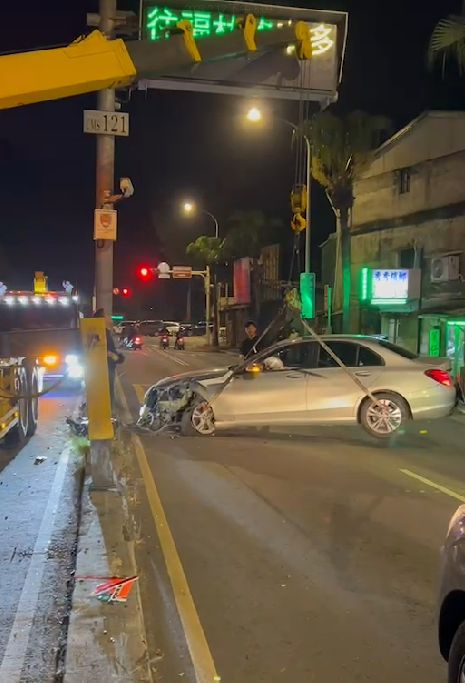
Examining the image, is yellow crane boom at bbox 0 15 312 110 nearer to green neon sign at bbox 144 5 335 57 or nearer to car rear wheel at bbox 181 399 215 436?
green neon sign at bbox 144 5 335 57

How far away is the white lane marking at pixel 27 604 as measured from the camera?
3.97 meters

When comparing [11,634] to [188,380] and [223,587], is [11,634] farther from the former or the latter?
[188,380]

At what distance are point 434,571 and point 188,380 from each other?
6.46 m

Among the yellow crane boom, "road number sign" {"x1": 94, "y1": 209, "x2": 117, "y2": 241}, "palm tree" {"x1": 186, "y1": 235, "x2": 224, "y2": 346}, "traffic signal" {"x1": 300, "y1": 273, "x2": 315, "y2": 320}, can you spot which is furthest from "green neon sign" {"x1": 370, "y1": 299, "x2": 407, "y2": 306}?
"palm tree" {"x1": 186, "y1": 235, "x2": 224, "y2": 346}

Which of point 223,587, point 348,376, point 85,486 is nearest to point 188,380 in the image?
point 348,376

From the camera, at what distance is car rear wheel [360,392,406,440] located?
1102 centimetres

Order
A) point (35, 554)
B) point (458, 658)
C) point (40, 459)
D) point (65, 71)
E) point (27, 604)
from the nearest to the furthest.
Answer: point (458, 658), point (27, 604), point (35, 554), point (65, 71), point (40, 459)

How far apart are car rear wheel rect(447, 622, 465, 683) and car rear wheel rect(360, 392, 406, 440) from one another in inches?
310

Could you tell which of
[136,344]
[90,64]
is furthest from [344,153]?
[90,64]

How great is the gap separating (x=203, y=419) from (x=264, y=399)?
100 cm

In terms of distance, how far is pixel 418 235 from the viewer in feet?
89.6

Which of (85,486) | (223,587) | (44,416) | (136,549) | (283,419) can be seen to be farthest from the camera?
(44,416)

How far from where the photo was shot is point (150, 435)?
37.9 ft

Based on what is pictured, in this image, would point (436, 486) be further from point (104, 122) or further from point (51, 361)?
point (51, 361)
